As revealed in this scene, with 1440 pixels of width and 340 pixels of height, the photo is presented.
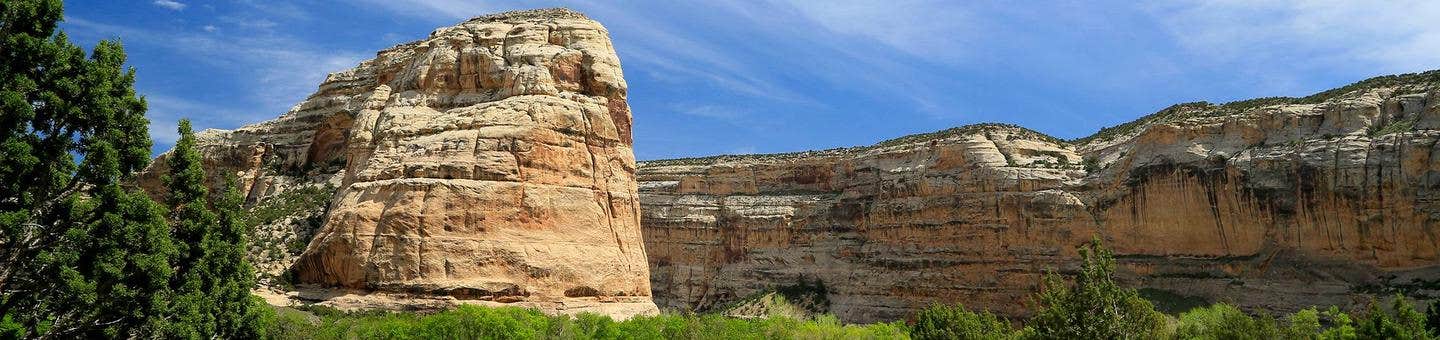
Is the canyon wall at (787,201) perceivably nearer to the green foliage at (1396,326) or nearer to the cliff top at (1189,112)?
the cliff top at (1189,112)

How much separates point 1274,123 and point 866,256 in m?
28.7

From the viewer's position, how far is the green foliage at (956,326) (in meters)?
42.8

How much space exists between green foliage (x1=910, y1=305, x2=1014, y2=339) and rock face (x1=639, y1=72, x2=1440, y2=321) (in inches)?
581

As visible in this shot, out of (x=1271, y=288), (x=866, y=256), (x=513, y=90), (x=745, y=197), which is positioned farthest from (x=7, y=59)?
(x=745, y=197)

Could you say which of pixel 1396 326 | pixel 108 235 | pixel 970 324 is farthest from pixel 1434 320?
pixel 108 235

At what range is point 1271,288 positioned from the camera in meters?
56.9

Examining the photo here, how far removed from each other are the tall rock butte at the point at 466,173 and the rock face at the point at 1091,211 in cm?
3067

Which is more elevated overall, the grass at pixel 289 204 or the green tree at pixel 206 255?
the grass at pixel 289 204

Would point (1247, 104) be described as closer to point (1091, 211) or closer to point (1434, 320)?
point (1091, 211)

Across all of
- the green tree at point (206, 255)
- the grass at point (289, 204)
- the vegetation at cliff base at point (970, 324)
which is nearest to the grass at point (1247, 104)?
the vegetation at cliff base at point (970, 324)

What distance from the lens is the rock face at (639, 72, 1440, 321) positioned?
54.5 metres

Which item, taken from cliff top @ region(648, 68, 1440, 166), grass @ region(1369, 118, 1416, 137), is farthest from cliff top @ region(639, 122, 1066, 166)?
grass @ region(1369, 118, 1416, 137)

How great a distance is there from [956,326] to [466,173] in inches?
797

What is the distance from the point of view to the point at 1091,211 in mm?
66562
